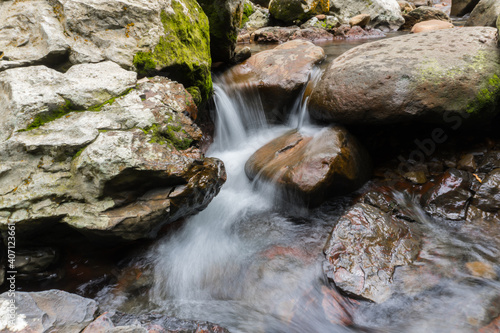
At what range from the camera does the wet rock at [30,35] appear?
3.16 meters

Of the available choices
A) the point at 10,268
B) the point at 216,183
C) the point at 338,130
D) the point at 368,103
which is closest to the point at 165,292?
the point at 216,183

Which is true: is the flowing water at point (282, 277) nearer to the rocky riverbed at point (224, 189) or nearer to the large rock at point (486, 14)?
the rocky riverbed at point (224, 189)

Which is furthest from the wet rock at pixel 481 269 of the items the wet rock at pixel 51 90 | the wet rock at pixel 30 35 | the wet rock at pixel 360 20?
the wet rock at pixel 360 20

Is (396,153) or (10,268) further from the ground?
(10,268)

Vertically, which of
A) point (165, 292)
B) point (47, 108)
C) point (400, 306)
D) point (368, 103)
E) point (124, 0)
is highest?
point (124, 0)

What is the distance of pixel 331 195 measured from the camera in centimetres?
392

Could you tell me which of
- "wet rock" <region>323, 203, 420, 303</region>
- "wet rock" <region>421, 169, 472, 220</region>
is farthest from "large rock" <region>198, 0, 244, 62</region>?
"wet rock" <region>421, 169, 472, 220</region>

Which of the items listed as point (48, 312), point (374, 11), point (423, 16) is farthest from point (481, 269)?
A: point (374, 11)

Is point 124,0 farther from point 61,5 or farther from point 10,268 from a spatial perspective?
point 10,268

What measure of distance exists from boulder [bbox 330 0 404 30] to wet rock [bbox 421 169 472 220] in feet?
40.5

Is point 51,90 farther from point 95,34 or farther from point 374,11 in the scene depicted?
point 374,11

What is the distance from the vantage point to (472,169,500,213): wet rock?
3297 millimetres

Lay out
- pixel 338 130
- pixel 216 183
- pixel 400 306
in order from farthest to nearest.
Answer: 1. pixel 338 130
2. pixel 216 183
3. pixel 400 306

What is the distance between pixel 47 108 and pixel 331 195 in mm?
3484
